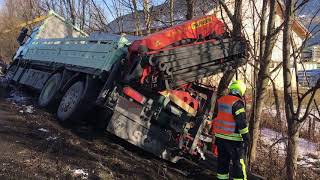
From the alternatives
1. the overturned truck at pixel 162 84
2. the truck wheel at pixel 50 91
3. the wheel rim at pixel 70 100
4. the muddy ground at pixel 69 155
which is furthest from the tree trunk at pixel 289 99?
the truck wheel at pixel 50 91

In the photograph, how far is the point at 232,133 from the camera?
662 cm

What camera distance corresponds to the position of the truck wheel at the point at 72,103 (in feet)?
28.7

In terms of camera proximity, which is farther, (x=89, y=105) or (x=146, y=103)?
(x=89, y=105)

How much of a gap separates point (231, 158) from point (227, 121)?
0.55 metres

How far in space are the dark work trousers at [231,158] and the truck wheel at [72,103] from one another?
10.2 ft

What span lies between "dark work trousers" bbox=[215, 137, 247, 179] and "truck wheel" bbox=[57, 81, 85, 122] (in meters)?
3.11

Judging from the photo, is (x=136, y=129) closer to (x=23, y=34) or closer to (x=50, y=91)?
(x=50, y=91)

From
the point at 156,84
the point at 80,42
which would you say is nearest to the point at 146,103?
Result: the point at 156,84

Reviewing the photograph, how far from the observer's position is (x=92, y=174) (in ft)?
20.1

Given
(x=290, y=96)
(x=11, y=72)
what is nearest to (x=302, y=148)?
(x=290, y=96)

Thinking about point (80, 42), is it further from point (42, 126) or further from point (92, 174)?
point (92, 174)

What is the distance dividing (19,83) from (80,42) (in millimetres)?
5598

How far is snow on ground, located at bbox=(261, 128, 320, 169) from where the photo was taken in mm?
9242

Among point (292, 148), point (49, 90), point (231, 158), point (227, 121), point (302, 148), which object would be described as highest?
point (49, 90)
